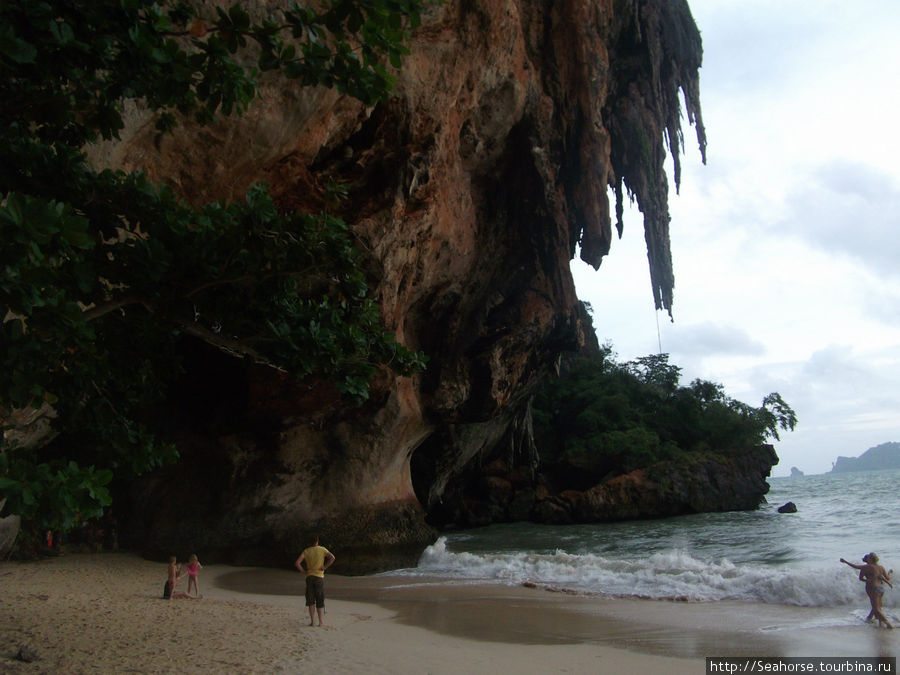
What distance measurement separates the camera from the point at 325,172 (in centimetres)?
997

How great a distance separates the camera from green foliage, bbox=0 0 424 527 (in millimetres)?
2701

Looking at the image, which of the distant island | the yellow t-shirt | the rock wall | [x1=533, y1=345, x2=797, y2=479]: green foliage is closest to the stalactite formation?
[x1=533, y1=345, x2=797, y2=479]: green foliage

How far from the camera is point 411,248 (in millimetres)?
11570

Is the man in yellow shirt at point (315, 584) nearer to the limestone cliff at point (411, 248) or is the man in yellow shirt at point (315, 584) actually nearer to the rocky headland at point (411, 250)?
the rocky headland at point (411, 250)

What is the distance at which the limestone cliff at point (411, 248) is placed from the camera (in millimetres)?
9430

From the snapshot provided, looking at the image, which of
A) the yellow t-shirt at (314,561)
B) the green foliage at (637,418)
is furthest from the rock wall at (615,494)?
the yellow t-shirt at (314,561)

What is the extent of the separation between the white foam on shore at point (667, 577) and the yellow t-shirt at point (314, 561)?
4384 mm

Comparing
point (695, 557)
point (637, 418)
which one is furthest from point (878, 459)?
point (695, 557)

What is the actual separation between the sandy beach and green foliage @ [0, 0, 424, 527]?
1.59 m

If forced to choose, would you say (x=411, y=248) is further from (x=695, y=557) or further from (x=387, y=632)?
(x=695, y=557)

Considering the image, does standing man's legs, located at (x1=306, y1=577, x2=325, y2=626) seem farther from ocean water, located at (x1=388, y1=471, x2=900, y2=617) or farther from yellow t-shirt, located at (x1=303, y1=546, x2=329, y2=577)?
ocean water, located at (x1=388, y1=471, x2=900, y2=617)

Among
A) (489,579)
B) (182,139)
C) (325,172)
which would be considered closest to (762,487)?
(489,579)

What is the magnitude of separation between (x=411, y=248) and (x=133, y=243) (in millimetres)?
7491

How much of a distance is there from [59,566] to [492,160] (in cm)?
1140
